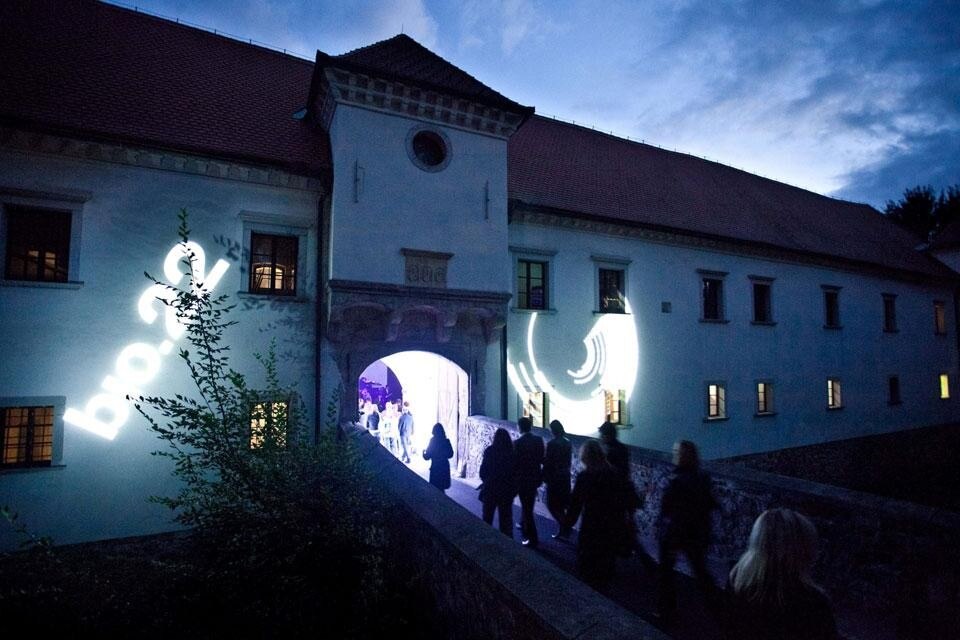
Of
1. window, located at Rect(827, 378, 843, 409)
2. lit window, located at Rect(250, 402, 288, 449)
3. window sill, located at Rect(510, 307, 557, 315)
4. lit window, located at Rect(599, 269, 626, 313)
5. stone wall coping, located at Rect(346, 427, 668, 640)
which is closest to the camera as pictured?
stone wall coping, located at Rect(346, 427, 668, 640)

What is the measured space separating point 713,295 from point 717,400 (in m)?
3.88

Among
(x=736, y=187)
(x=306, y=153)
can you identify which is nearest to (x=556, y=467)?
(x=306, y=153)

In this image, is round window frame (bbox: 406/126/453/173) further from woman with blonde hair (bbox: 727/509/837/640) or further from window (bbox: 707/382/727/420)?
window (bbox: 707/382/727/420)

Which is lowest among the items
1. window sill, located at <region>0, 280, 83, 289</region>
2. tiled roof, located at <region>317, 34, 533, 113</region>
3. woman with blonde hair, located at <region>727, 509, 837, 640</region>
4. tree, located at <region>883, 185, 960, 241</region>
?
woman with blonde hair, located at <region>727, 509, 837, 640</region>

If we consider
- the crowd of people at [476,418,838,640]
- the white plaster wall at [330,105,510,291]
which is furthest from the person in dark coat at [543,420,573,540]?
the white plaster wall at [330,105,510,291]

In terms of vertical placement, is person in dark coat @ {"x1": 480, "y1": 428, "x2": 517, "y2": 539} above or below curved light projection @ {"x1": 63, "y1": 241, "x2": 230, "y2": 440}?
below

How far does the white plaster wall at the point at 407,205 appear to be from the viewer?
11.7m

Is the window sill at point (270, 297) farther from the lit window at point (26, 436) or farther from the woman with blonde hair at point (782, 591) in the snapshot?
the woman with blonde hair at point (782, 591)

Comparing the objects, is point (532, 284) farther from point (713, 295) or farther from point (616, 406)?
point (713, 295)

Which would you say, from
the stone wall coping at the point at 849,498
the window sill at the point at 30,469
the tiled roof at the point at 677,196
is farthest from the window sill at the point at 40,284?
the stone wall coping at the point at 849,498

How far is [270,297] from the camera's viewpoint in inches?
470

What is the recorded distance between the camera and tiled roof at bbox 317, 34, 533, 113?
11.8 meters

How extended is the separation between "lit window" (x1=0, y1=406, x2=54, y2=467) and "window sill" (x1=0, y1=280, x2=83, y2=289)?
2342 millimetres

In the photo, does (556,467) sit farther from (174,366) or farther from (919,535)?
(174,366)
